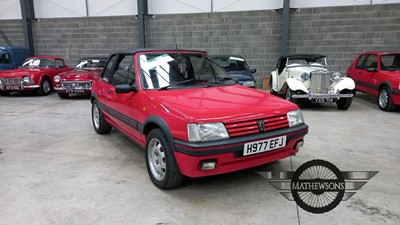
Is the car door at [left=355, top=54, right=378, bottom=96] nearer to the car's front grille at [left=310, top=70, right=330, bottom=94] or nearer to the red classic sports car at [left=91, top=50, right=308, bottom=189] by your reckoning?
the car's front grille at [left=310, top=70, right=330, bottom=94]

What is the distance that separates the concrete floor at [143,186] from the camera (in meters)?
2.55

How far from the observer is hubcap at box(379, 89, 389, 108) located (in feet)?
23.1

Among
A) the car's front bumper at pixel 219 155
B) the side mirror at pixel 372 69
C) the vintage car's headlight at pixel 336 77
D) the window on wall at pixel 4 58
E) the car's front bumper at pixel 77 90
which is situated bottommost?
the car's front bumper at pixel 77 90

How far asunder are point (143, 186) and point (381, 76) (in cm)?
668

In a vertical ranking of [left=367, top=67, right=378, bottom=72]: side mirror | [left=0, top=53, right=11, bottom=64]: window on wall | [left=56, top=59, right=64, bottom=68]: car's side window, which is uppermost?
[left=0, top=53, right=11, bottom=64]: window on wall

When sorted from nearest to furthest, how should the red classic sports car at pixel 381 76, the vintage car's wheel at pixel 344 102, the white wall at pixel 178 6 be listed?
the red classic sports car at pixel 381 76, the vintage car's wheel at pixel 344 102, the white wall at pixel 178 6

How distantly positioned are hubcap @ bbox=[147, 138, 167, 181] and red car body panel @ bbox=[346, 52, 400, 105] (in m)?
6.00

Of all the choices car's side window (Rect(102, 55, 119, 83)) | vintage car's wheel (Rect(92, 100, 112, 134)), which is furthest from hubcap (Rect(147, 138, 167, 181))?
vintage car's wheel (Rect(92, 100, 112, 134))

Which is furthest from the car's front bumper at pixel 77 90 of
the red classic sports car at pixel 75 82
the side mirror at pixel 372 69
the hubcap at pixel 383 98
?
the hubcap at pixel 383 98

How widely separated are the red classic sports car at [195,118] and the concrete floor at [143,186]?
12.9 inches

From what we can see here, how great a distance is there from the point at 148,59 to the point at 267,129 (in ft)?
5.81

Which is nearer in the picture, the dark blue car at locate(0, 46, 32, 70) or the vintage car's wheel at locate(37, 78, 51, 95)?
the vintage car's wheel at locate(37, 78, 51, 95)

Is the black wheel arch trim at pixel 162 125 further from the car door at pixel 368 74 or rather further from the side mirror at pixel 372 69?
the side mirror at pixel 372 69

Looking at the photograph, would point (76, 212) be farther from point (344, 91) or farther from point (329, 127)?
point (344, 91)
